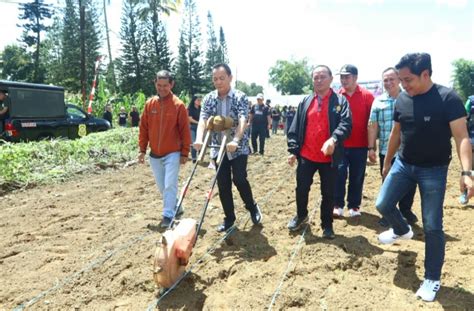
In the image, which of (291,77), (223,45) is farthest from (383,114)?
(291,77)

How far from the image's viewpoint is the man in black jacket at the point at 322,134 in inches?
158

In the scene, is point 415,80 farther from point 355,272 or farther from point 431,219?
point 355,272

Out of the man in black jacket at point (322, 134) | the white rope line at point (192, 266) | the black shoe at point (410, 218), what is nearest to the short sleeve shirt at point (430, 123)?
the man in black jacket at point (322, 134)

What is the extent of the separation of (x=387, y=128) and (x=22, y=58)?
46702 mm

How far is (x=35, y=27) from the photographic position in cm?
4394

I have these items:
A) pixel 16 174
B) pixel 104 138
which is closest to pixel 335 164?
pixel 16 174

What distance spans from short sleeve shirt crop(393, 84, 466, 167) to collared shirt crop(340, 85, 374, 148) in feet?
5.49

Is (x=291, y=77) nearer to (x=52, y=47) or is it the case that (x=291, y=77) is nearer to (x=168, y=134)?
(x=52, y=47)

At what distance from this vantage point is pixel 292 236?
14.5 ft

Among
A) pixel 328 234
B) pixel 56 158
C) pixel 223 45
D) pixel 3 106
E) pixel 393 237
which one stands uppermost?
pixel 223 45

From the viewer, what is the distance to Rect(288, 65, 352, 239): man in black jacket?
4.02 m

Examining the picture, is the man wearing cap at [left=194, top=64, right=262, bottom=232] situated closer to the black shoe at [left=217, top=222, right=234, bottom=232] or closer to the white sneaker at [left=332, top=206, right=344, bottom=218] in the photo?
the black shoe at [left=217, top=222, right=234, bottom=232]

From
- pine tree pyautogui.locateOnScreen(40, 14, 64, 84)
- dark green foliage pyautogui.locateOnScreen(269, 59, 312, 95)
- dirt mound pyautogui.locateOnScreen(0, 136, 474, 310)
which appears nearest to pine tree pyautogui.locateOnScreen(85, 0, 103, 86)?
pine tree pyautogui.locateOnScreen(40, 14, 64, 84)

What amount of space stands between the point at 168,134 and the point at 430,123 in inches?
112
